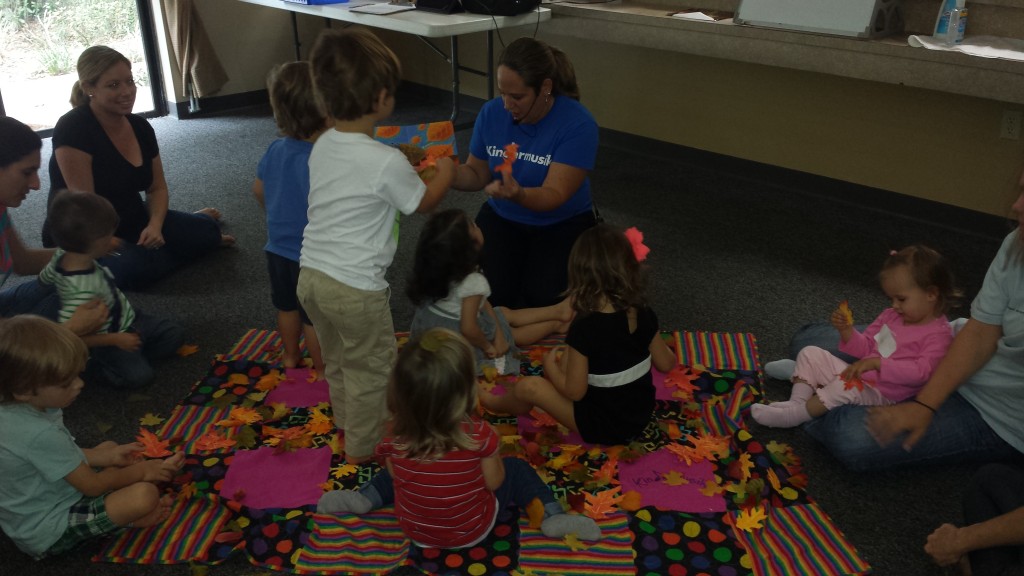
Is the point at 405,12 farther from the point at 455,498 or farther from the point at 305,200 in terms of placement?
the point at 455,498

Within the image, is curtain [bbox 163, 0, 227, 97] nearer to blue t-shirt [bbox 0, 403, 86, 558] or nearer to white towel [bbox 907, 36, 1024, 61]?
blue t-shirt [bbox 0, 403, 86, 558]

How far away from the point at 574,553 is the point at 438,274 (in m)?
0.88

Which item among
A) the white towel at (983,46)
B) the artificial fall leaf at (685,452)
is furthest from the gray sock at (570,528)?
the white towel at (983,46)

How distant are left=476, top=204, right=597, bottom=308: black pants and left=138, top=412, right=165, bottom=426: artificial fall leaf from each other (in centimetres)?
113

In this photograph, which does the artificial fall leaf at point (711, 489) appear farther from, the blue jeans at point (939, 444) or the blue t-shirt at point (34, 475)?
the blue t-shirt at point (34, 475)

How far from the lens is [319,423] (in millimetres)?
2354

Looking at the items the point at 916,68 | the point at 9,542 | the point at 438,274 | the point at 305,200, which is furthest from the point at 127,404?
the point at 916,68

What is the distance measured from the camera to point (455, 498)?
5.84 ft

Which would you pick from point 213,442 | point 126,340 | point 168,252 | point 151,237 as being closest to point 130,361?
point 126,340

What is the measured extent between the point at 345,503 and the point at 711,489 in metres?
0.92

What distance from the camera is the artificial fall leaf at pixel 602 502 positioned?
2.02 metres

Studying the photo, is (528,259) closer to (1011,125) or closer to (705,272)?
(705,272)

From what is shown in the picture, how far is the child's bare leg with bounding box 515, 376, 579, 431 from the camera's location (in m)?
2.22

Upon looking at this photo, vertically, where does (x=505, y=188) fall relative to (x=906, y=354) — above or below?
above
